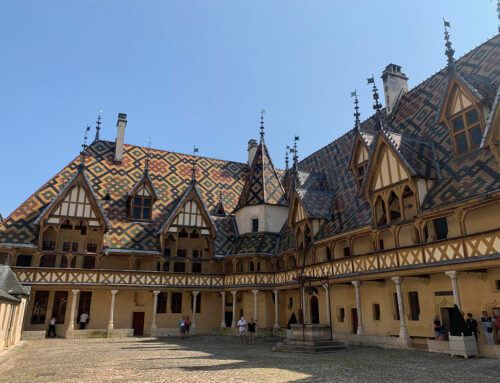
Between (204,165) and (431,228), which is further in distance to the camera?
(204,165)

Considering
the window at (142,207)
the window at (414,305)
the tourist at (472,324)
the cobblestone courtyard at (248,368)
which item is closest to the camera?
the cobblestone courtyard at (248,368)

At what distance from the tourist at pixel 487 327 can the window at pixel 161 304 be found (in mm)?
19246

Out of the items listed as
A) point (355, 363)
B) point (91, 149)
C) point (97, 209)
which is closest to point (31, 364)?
point (355, 363)

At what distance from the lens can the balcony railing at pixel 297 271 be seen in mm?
13109

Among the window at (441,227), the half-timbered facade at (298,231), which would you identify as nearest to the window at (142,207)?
the half-timbered facade at (298,231)

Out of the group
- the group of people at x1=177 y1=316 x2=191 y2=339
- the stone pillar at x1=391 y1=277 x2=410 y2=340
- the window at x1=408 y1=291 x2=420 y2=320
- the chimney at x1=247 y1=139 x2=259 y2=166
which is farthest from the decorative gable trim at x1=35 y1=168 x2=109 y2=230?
the window at x1=408 y1=291 x2=420 y2=320

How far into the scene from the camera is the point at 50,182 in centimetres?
2647

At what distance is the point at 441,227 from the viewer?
1600 cm

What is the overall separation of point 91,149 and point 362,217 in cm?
2144

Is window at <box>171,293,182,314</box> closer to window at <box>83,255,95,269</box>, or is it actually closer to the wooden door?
the wooden door

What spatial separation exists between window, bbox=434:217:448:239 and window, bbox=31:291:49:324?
71.4 feet

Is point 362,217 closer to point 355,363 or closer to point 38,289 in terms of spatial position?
point 355,363

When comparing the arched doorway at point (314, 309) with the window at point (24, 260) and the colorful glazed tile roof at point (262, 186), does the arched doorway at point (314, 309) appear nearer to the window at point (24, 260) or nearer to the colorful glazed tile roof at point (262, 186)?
the colorful glazed tile roof at point (262, 186)

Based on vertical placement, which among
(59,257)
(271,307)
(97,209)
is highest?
(97,209)
